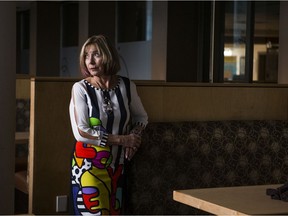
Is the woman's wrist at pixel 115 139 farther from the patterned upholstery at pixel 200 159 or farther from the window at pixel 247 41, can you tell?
the window at pixel 247 41

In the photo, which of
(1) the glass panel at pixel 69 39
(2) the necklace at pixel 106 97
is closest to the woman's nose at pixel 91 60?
(2) the necklace at pixel 106 97

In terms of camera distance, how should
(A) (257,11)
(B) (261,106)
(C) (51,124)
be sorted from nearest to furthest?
(C) (51,124) → (B) (261,106) → (A) (257,11)

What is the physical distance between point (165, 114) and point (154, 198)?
59 cm

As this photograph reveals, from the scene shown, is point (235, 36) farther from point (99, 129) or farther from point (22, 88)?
point (99, 129)

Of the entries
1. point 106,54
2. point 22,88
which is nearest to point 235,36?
point 22,88

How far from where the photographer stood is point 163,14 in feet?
27.0

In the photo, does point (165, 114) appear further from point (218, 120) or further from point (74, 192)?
point (74, 192)

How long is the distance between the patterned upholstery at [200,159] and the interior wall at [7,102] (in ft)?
2.43

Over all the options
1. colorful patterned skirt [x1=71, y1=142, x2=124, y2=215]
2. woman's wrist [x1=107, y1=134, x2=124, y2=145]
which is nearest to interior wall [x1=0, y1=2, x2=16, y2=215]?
colorful patterned skirt [x1=71, y1=142, x2=124, y2=215]

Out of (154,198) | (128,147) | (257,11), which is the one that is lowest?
(154,198)

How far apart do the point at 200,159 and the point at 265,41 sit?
425 cm

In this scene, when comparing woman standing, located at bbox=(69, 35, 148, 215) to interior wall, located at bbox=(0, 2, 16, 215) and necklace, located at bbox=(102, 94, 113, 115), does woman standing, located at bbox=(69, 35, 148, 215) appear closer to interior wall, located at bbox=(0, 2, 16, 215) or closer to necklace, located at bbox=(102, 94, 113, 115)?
necklace, located at bbox=(102, 94, 113, 115)

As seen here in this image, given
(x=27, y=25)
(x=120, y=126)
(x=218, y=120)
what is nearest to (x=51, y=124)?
(x=120, y=126)

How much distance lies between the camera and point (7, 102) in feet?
12.5
